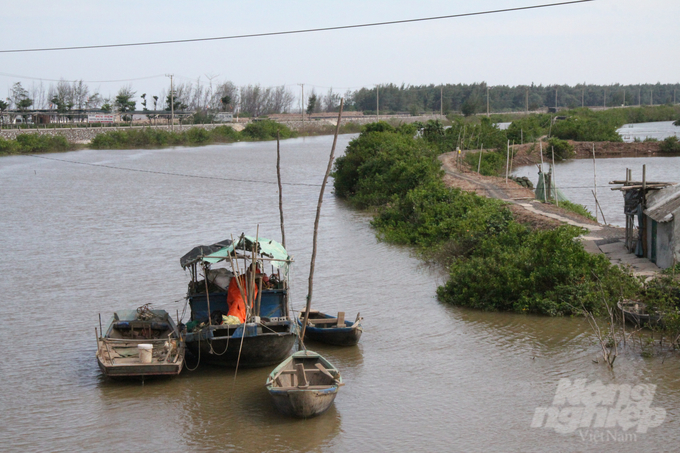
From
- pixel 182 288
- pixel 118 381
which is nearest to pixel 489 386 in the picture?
pixel 118 381

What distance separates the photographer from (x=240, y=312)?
35.9ft

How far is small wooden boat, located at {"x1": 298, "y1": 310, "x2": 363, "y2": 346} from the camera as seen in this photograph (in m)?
11.6

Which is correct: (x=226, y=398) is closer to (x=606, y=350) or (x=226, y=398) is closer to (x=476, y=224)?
(x=606, y=350)

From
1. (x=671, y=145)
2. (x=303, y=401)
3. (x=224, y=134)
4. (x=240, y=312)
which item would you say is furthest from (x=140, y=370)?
(x=224, y=134)

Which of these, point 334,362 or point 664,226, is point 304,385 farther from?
point 664,226

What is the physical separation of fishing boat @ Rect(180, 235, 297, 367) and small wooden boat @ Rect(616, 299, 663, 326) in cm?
576

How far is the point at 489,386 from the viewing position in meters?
10.2

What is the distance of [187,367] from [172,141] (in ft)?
207

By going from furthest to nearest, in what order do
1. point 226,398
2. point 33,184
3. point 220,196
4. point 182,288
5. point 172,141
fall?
point 172,141, point 33,184, point 220,196, point 182,288, point 226,398

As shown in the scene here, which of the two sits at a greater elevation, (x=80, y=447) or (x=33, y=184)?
(x=33, y=184)

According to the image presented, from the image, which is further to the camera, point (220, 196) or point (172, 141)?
point (172, 141)

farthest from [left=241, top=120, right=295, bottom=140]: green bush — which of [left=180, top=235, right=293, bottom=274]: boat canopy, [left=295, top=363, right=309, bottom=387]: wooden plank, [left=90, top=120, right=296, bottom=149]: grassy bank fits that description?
[left=295, top=363, right=309, bottom=387]: wooden plank

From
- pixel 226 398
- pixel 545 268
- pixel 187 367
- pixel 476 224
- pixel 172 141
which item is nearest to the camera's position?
pixel 226 398

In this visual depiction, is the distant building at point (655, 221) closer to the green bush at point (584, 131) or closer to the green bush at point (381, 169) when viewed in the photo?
the green bush at point (381, 169)
